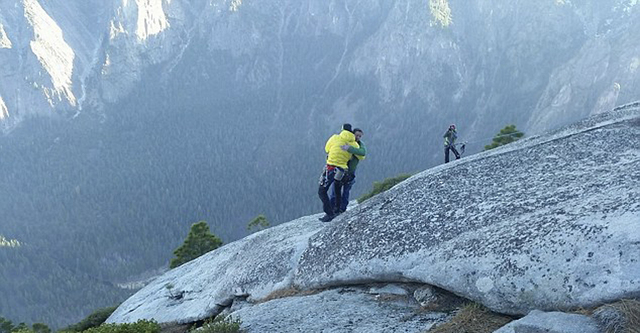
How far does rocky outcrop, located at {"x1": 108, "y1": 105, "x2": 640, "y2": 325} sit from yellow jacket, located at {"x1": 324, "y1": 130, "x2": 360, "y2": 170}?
2036mm

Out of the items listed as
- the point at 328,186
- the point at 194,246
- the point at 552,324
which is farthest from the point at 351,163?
the point at 194,246

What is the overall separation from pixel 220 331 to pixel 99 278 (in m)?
176

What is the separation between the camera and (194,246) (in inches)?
1876

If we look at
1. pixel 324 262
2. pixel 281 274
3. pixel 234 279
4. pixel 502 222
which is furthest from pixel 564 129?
pixel 234 279

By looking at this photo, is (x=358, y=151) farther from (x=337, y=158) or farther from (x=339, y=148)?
(x=337, y=158)

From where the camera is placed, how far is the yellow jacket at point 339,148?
59.0 ft

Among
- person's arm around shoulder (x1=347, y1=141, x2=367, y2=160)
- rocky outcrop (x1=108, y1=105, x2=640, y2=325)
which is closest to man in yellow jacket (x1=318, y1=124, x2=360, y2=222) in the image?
person's arm around shoulder (x1=347, y1=141, x2=367, y2=160)

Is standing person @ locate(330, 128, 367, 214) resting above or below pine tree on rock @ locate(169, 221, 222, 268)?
below

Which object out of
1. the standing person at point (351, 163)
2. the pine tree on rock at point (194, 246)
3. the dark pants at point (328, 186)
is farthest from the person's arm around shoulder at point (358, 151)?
the pine tree on rock at point (194, 246)

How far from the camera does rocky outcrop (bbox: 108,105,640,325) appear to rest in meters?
10.3

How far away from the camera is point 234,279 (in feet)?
57.0

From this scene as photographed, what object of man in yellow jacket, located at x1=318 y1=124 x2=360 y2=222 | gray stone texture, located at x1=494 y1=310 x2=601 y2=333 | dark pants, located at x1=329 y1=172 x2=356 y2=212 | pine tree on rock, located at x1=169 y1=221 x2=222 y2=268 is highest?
pine tree on rock, located at x1=169 y1=221 x2=222 y2=268

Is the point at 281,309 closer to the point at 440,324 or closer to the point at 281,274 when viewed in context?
the point at 281,274

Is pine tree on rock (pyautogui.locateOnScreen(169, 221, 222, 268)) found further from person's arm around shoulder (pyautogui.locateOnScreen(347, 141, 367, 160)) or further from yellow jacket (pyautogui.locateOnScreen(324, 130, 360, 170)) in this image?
person's arm around shoulder (pyautogui.locateOnScreen(347, 141, 367, 160))
